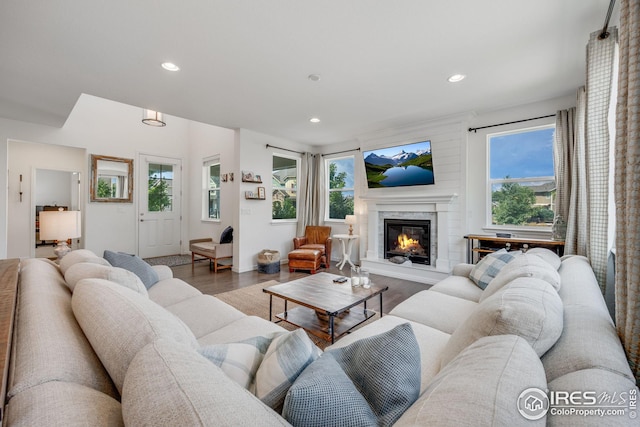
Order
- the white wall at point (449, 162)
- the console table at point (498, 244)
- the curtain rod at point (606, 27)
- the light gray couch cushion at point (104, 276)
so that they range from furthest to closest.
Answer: the white wall at point (449, 162) → the console table at point (498, 244) → the curtain rod at point (606, 27) → the light gray couch cushion at point (104, 276)

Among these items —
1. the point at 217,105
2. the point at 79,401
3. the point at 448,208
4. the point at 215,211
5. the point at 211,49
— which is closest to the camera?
the point at 79,401

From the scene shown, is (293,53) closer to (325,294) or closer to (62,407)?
(325,294)

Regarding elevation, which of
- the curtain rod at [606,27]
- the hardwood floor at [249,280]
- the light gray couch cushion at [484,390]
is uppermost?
the curtain rod at [606,27]

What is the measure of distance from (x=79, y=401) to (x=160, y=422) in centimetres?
28

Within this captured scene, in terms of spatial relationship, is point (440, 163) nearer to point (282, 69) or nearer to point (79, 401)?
point (282, 69)

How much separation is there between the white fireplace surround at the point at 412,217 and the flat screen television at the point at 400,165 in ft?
0.88

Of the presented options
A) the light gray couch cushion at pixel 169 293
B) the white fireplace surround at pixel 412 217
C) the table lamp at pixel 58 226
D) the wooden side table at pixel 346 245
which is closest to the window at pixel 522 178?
the white fireplace surround at pixel 412 217

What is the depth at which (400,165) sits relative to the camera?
4.46m

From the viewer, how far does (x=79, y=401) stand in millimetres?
561

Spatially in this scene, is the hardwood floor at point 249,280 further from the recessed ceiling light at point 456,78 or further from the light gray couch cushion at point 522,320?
the recessed ceiling light at point 456,78

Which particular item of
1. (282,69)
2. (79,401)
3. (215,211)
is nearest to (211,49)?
(282,69)

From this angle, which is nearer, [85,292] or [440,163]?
[85,292]

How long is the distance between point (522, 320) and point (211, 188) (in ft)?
20.6

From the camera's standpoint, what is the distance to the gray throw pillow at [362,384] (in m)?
0.57
